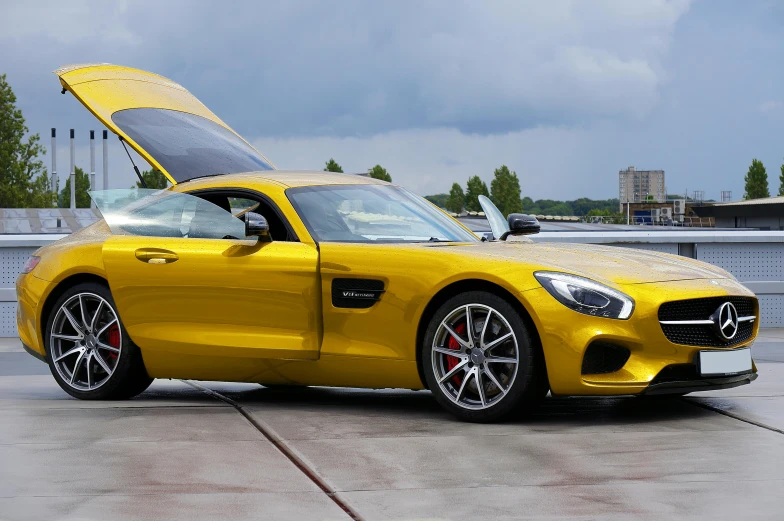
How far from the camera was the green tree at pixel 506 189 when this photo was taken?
524 feet

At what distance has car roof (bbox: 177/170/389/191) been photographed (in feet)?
23.7

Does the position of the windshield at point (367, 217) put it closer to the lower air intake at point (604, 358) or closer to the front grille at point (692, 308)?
the lower air intake at point (604, 358)

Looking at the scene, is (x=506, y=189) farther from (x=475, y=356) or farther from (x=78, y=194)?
(x=475, y=356)

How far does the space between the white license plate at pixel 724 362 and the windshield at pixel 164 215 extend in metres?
2.70

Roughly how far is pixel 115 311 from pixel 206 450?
212 centimetres

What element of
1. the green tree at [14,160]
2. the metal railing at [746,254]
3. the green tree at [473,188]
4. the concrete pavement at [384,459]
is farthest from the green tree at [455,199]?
the concrete pavement at [384,459]

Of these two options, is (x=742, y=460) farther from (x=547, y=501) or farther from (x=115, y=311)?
(x=115, y=311)

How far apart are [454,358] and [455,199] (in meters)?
170

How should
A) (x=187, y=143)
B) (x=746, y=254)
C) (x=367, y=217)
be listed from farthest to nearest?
(x=746, y=254)
(x=187, y=143)
(x=367, y=217)

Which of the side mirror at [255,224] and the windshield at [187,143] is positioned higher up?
the windshield at [187,143]

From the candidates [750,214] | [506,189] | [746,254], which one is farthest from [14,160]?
[506,189]

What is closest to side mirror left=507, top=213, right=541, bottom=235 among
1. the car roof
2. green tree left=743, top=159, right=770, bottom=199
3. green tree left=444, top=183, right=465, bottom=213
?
the car roof

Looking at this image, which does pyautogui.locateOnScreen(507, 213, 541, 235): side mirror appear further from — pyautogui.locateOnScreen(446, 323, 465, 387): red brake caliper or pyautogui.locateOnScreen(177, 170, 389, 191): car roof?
pyautogui.locateOnScreen(446, 323, 465, 387): red brake caliper

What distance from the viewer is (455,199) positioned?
17562 centimetres
